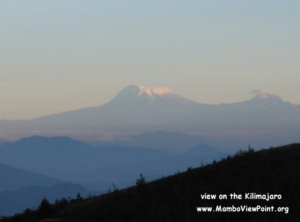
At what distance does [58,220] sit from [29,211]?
19.5 ft

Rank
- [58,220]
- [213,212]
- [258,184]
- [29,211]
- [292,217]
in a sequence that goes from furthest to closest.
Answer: [29,211]
[58,220]
[258,184]
[213,212]
[292,217]

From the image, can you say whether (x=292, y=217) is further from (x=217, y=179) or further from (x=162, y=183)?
(x=162, y=183)

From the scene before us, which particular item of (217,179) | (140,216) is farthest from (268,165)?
(140,216)

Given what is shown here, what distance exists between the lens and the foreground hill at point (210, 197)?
21984 mm

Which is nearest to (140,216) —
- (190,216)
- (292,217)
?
(190,216)

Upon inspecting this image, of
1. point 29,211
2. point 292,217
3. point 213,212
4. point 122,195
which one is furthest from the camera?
point 29,211

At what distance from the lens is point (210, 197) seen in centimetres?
2381

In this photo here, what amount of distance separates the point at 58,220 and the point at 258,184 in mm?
7332

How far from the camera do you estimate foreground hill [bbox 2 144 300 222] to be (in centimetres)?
2198

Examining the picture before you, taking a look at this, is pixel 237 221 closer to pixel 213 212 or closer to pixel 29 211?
pixel 213 212

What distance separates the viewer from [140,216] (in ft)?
77.7

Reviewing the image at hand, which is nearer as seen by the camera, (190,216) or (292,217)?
(292,217)

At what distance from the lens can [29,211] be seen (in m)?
31.2

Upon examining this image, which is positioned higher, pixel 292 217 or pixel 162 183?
pixel 162 183
